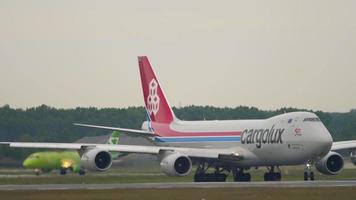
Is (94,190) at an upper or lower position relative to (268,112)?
lower

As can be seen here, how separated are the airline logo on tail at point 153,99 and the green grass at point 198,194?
26651 millimetres

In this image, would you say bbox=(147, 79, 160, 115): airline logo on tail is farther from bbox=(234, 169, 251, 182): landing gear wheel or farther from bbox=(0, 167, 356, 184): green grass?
bbox=(234, 169, 251, 182): landing gear wheel

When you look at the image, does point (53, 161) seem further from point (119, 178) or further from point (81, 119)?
point (81, 119)

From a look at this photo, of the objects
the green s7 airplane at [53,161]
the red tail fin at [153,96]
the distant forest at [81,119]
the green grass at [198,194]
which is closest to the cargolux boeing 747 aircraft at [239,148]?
the red tail fin at [153,96]

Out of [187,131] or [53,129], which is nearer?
[187,131]

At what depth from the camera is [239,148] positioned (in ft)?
242

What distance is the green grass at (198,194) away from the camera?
161 feet

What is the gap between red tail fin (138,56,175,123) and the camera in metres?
81.2

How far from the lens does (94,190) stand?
183 feet

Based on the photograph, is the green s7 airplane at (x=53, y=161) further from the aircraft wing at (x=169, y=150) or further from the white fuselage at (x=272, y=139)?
the aircraft wing at (x=169, y=150)

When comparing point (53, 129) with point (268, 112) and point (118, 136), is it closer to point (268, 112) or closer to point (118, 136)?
point (118, 136)

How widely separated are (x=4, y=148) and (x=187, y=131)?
33183mm

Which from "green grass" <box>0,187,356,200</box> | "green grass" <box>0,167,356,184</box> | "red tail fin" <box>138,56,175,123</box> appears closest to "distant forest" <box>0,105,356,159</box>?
"green grass" <box>0,167,356,184</box>

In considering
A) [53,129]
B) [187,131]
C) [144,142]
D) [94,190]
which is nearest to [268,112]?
[144,142]
